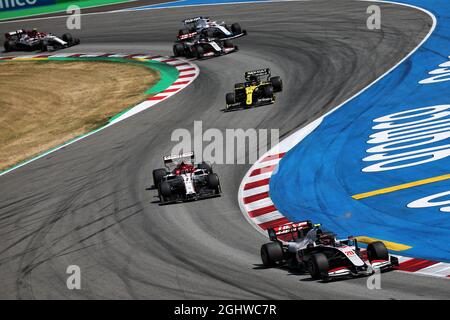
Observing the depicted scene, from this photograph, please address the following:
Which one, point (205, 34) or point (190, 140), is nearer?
point (190, 140)

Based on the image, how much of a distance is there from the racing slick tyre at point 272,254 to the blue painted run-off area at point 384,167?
226 centimetres

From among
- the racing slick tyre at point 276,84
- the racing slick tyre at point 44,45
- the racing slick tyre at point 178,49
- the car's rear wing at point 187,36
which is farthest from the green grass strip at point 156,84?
the racing slick tyre at point 276,84

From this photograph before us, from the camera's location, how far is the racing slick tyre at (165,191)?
70.8 feet

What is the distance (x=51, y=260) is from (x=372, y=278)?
716 centimetres

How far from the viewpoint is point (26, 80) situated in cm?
3819

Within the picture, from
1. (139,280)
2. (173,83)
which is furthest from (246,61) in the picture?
(139,280)

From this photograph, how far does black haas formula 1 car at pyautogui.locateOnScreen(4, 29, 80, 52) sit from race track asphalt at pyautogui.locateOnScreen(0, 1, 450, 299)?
0.82 meters

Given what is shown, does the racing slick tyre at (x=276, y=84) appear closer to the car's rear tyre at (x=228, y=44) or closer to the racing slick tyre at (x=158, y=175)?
the car's rear tyre at (x=228, y=44)

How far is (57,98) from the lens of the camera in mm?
35219

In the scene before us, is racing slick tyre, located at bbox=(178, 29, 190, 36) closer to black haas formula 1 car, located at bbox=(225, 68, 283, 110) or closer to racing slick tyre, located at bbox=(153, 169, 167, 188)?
black haas formula 1 car, located at bbox=(225, 68, 283, 110)

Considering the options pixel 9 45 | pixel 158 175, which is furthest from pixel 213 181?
pixel 9 45

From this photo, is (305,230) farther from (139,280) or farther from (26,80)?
(26,80)

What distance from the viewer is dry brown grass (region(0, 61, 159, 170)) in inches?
1180

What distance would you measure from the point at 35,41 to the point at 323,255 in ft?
105
